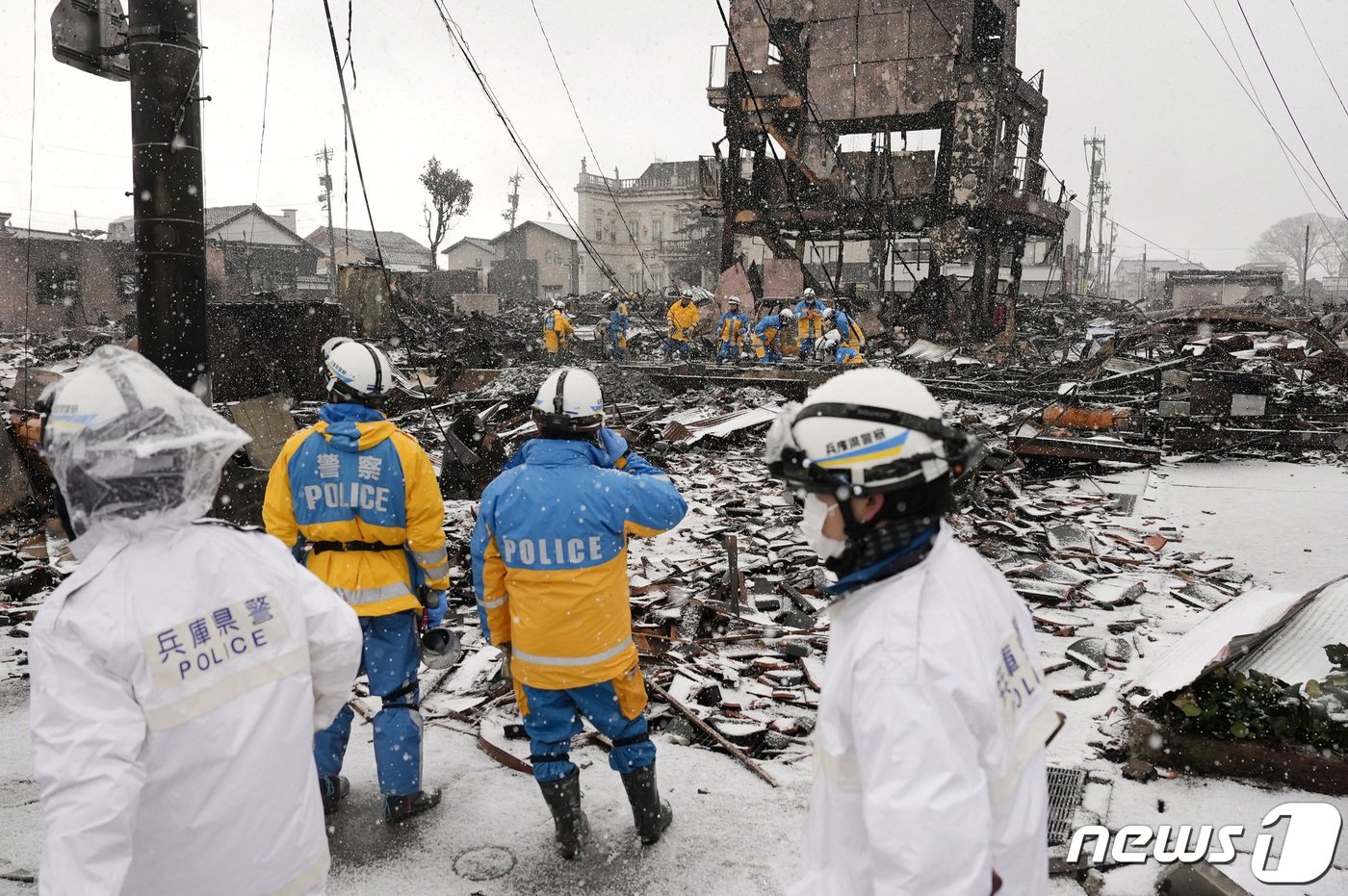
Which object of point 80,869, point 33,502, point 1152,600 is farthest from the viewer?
point 33,502

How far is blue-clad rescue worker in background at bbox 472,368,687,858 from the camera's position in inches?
132

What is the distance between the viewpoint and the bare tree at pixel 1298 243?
105562mm

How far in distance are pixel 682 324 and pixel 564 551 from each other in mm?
18685

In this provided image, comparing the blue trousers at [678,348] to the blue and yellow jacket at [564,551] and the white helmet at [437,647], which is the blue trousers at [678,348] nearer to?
the white helmet at [437,647]

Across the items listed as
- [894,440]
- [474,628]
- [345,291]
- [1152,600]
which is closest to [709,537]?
[474,628]

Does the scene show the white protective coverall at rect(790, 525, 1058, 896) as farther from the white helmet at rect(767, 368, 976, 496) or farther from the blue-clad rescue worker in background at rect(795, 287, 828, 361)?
the blue-clad rescue worker in background at rect(795, 287, 828, 361)

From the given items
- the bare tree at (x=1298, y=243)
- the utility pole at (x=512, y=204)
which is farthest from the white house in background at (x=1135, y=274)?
the utility pole at (x=512, y=204)

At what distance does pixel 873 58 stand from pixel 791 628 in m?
23.3

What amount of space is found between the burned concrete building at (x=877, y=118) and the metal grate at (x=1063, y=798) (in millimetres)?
22019

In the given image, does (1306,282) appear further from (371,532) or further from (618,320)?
(371,532)

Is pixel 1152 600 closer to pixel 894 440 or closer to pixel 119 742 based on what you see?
pixel 894 440

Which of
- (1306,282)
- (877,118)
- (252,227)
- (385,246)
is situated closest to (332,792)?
(877,118)

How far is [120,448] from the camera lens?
1822 mm

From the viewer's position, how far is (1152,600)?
22.8 ft
